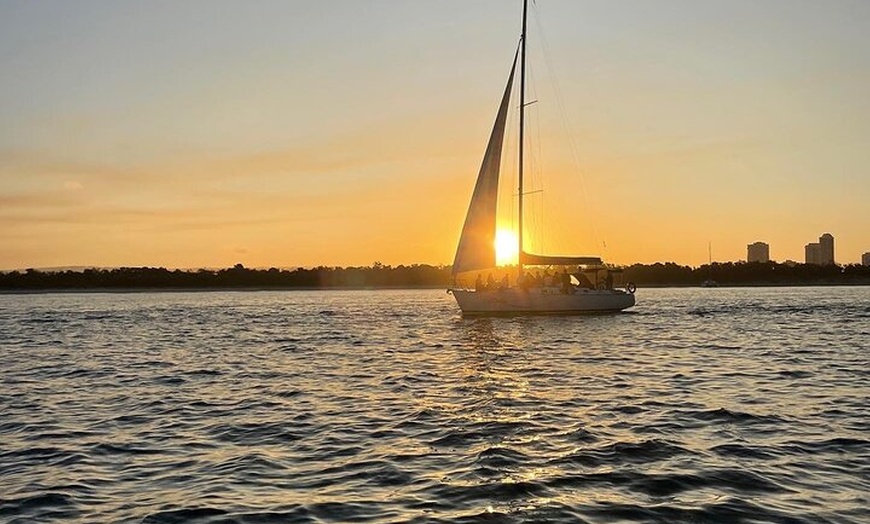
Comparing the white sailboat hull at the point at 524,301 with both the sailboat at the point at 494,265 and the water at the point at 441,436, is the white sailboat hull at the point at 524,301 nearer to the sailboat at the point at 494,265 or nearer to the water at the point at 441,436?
the sailboat at the point at 494,265

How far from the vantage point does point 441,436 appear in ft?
52.2

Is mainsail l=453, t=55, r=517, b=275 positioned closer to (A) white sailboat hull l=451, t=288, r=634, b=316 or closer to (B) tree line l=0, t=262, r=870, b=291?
(A) white sailboat hull l=451, t=288, r=634, b=316

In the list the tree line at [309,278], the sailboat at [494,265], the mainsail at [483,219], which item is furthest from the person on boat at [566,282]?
the tree line at [309,278]

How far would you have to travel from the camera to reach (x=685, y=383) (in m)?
23.9

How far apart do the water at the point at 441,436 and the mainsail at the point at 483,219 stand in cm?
2031

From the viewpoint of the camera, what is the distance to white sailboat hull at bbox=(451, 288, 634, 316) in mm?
55338

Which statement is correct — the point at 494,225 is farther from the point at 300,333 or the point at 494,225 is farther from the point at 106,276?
the point at 106,276

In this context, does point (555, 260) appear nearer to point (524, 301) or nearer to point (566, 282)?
point (566, 282)

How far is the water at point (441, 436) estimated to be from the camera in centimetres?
1111

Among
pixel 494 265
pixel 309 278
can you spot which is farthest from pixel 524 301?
pixel 309 278

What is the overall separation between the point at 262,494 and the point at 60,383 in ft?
55.5

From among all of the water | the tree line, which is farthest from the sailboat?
the tree line

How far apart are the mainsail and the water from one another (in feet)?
66.6

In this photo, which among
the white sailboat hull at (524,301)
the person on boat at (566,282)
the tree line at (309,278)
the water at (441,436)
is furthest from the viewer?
the tree line at (309,278)
